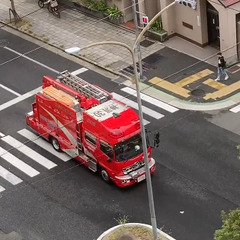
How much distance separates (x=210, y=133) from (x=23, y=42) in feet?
54.6

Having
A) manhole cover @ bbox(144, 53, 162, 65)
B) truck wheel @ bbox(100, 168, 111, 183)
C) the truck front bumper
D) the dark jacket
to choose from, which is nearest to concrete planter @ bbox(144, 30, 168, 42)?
manhole cover @ bbox(144, 53, 162, 65)

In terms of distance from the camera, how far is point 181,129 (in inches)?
1544

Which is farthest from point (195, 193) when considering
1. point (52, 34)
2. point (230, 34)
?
point (52, 34)

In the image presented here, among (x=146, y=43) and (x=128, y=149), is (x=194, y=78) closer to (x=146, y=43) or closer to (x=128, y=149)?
(x=146, y=43)

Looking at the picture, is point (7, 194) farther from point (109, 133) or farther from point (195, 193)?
point (195, 193)

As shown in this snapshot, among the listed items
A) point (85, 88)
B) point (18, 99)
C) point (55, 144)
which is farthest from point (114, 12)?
point (55, 144)

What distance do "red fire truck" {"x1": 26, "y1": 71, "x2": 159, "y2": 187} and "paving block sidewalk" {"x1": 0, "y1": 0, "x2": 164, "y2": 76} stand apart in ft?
28.6

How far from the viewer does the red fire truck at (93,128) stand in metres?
34.4

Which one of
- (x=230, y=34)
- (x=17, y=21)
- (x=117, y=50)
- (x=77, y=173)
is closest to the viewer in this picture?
(x=77, y=173)

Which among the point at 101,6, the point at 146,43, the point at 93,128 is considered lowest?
the point at 146,43

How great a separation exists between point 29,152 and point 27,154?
0.20m

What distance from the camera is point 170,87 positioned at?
142ft

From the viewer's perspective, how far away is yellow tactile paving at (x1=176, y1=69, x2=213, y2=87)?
43675 mm

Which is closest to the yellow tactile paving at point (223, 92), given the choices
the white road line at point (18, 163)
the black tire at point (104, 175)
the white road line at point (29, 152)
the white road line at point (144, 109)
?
the white road line at point (144, 109)
